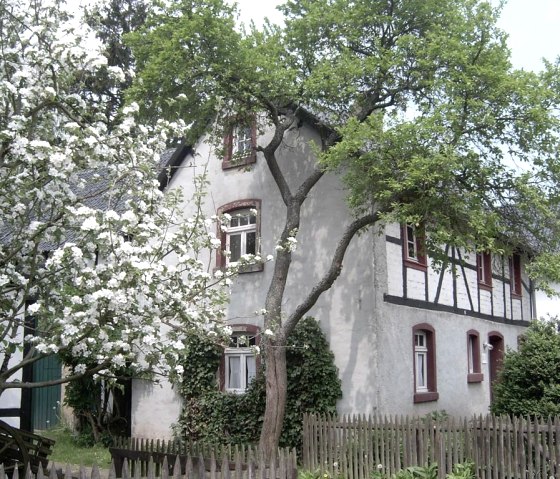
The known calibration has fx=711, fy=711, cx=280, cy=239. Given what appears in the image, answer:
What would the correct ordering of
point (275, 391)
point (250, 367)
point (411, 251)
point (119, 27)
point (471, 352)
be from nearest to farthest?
point (275, 391), point (250, 367), point (411, 251), point (471, 352), point (119, 27)

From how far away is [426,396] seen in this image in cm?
1553

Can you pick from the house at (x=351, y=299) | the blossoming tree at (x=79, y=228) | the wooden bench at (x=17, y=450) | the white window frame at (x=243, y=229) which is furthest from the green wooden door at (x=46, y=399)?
the blossoming tree at (x=79, y=228)

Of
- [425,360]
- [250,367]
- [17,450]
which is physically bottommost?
[17,450]

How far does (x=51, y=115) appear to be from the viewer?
7535 millimetres

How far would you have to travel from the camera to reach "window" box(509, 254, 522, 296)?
72.8 ft

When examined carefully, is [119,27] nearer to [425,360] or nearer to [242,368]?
[242,368]

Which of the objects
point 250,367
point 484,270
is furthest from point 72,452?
point 484,270

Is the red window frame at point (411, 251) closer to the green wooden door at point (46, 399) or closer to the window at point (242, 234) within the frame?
the window at point (242, 234)

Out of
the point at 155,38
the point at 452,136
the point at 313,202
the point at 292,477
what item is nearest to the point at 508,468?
the point at 292,477

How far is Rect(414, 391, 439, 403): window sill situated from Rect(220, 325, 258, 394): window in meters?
3.51

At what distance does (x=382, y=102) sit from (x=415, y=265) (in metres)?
3.81

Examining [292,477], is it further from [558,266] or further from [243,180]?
[243,180]

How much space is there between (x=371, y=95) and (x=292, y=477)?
27.6ft

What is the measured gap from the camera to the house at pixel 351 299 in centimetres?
1420
